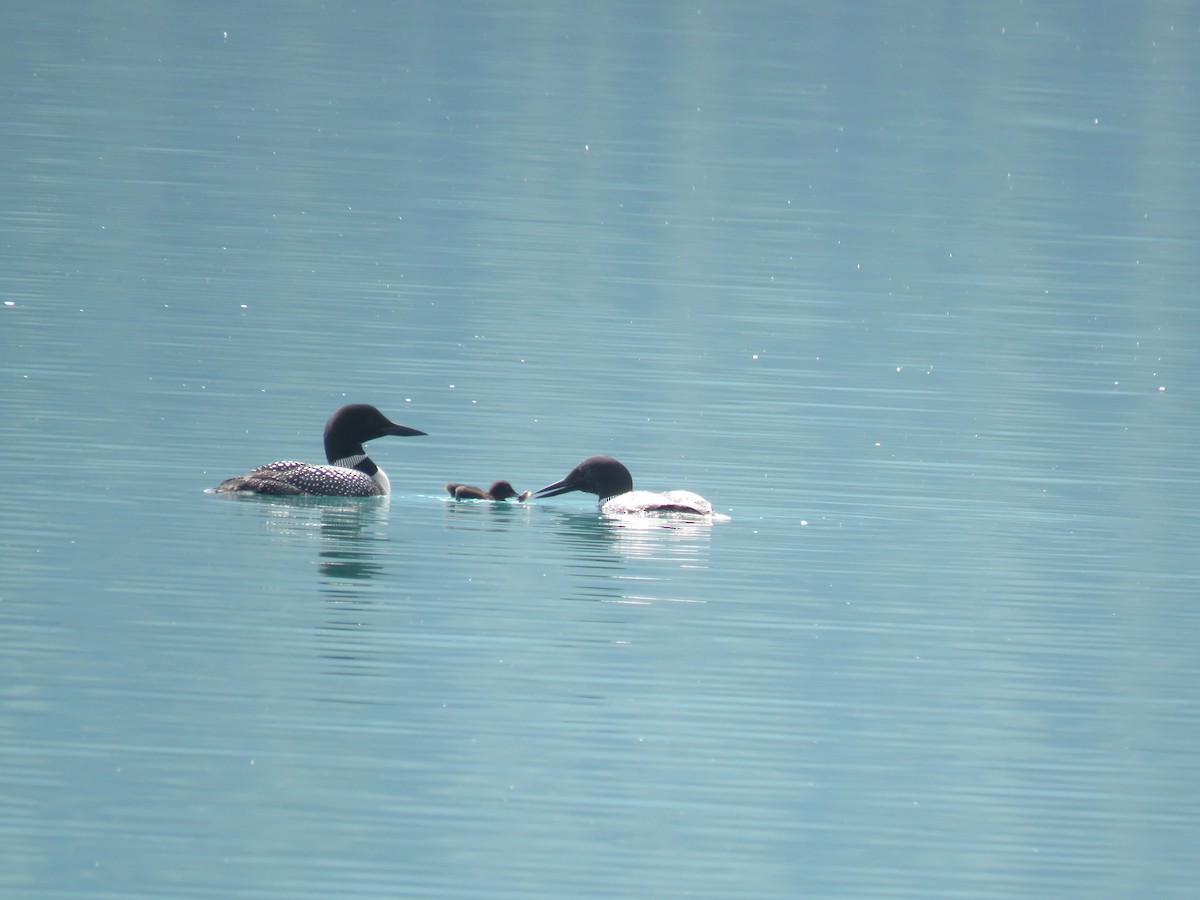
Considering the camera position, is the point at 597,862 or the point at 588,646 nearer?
the point at 597,862

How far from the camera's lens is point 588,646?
41.3 feet

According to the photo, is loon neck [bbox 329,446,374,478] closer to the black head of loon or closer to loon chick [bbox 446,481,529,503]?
loon chick [bbox 446,481,529,503]

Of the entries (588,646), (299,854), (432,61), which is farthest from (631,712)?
(432,61)

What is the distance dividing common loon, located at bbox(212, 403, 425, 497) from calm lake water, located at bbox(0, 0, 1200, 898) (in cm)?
18

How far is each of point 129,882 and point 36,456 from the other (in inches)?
293

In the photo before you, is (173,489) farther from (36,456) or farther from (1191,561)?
(1191,561)

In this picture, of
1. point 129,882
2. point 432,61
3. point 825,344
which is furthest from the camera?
point 432,61

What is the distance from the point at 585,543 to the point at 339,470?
1.72 metres

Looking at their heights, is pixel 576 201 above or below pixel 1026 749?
above

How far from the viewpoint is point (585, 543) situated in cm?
1520

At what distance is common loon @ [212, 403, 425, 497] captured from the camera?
15664 mm

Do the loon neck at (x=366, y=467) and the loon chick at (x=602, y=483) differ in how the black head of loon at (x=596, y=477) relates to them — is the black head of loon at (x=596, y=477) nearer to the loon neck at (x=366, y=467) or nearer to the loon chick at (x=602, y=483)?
the loon chick at (x=602, y=483)

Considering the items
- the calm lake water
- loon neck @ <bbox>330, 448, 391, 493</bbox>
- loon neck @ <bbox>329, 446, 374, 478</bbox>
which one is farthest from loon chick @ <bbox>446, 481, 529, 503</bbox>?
loon neck @ <bbox>329, 446, 374, 478</bbox>

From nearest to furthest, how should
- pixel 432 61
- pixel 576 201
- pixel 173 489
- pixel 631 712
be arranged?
pixel 631 712 → pixel 173 489 → pixel 576 201 → pixel 432 61
